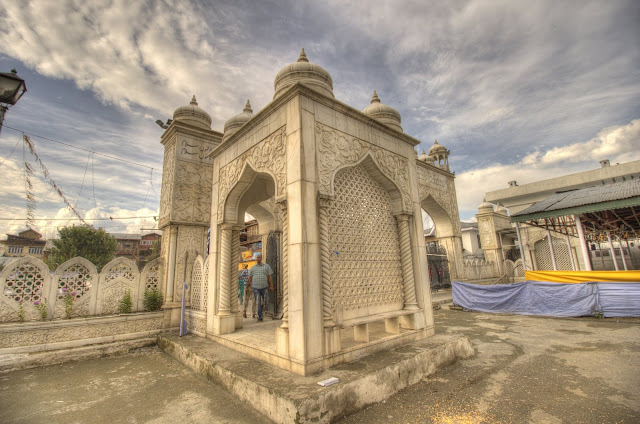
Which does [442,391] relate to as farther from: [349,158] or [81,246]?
[81,246]

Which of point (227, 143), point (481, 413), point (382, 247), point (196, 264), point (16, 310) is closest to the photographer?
point (481, 413)

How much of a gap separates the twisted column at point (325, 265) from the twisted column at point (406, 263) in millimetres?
1825

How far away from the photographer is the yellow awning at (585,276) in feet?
23.2

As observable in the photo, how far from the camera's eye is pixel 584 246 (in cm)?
939

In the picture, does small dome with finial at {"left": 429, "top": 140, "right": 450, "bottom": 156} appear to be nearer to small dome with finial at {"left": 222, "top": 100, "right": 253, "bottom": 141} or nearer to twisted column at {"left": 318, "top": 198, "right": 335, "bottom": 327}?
small dome with finial at {"left": 222, "top": 100, "right": 253, "bottom": 141}

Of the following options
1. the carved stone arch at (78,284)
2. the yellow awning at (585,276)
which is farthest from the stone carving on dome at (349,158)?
the yellow awning at (585,276)

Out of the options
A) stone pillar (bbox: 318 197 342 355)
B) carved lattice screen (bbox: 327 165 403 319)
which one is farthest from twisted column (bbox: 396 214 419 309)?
stone pillar (bbox: 318 197 342 355)

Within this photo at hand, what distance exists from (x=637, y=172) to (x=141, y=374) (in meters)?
31.4

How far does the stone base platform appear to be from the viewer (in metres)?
2.75

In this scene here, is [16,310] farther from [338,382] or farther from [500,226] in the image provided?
[500,226]

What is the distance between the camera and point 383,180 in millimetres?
5207

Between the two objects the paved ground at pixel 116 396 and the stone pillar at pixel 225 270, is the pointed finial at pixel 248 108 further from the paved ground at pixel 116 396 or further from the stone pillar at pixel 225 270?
the paved ground at pixel 116 396

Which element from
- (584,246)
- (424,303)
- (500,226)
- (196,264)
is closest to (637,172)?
(500,226)

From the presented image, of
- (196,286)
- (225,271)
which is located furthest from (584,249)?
(196,286)
